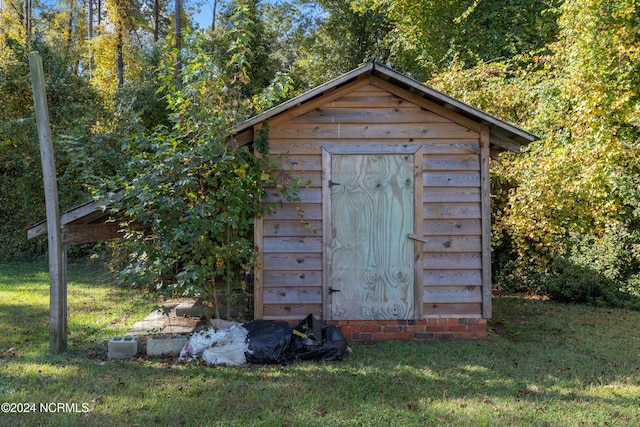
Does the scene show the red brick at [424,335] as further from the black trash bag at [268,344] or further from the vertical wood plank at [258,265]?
the vertical wood plank at [258,265]

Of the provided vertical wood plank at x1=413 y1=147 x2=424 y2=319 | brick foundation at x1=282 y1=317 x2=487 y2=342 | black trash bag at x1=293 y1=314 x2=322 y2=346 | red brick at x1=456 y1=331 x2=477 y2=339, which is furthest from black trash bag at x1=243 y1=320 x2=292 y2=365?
red brick at x1=456 y1=331 x2=477 y2=339

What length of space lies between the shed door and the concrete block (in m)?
1.98

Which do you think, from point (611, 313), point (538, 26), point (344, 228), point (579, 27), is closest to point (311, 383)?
point (344, 228)

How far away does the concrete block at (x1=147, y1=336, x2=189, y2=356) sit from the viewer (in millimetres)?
5879

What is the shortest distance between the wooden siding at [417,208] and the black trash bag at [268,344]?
81 cm

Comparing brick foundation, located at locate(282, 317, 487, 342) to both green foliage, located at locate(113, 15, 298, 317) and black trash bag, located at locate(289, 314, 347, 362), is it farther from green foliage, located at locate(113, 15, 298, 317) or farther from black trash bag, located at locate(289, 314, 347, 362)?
green foliage, located at locate(113, 15, 298, 317)

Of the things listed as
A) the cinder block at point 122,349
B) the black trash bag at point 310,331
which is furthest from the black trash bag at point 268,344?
the cinder block at point 122,349

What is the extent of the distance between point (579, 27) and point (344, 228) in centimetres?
631

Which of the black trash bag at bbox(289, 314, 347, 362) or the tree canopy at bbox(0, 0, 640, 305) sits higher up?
the tree canopy at bbox(0, 0, 640, 305)

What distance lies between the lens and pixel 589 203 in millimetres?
9828

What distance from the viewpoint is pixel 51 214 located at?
225 inches

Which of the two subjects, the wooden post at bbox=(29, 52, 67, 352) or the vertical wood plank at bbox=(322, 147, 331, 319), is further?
the vertical wood plank at bbox=(322, 147, 331, 319)

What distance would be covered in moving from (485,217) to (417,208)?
0.90 meters

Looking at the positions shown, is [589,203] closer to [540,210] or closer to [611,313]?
[540,210]
